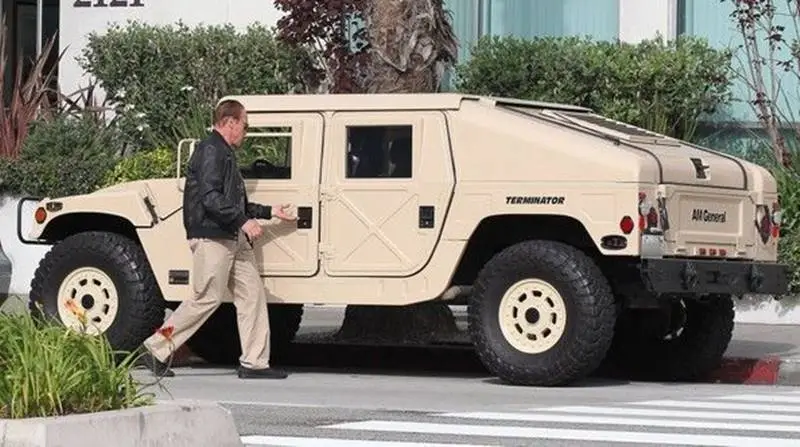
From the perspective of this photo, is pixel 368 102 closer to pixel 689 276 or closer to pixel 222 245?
pixel 222 245

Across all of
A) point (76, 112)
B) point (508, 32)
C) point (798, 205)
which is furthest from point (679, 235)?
point (76, 112)

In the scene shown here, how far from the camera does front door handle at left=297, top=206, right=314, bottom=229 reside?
14.8 meters

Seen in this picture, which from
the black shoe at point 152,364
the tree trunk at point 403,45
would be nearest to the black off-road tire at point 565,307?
the black shoe at point 152,364

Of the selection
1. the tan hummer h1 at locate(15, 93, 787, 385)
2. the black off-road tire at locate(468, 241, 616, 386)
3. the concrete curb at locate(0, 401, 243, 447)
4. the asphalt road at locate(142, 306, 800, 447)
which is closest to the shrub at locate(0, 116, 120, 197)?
the asphalt road at locate(142, 306, 800, 447)

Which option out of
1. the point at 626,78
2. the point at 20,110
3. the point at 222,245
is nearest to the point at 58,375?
the point at 222,245

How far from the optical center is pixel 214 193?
1434 centimetres

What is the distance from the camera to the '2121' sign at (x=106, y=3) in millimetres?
23156

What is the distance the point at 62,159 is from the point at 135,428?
12.9 metres

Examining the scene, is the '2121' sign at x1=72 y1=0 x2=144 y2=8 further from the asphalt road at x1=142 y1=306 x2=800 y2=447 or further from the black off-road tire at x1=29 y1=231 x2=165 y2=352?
the black off-road tire at x1=29 y1=231 x2=165 y2=352

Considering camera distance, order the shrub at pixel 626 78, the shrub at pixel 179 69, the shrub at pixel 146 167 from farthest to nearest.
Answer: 1. the shrub at pixel 179 69
2. the shrub at pixel 146 167
3. the shrub at pixel 626 78

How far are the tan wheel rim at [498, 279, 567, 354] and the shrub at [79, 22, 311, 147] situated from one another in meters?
7.64

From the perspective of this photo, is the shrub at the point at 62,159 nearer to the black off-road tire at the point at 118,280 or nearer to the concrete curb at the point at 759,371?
the black off-road tire at the point at 118,280

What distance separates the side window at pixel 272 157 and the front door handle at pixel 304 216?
265 mm

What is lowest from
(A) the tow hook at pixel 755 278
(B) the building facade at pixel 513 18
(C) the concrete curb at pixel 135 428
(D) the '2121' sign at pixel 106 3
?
(C) the concrete curb at pixel 135 428
